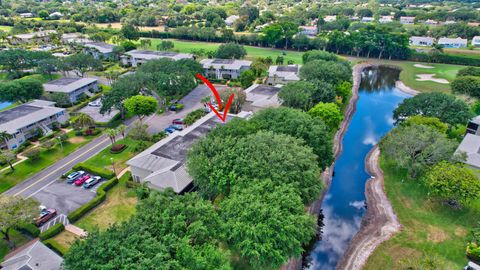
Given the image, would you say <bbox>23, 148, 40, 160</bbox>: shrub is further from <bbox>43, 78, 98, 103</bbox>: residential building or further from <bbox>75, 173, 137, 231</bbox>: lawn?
<bbox>43, 78, 98, 103</bbox>: residential building

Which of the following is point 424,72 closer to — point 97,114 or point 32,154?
point 97,114

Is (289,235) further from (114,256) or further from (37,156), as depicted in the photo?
(37,156)

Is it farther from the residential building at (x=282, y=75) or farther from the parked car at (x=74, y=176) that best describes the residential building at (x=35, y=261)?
the residential building at (x=282, y=75)

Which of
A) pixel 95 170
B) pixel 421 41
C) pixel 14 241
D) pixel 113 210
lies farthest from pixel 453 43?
pixel 14 241

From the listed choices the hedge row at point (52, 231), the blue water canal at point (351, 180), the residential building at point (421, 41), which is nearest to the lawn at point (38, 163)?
the hedge row at point (52, 231)

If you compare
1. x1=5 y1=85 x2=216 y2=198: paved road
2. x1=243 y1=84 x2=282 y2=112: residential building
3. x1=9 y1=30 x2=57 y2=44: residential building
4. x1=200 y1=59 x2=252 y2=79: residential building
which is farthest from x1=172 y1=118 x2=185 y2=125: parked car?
x1=9 y1=30 x2=57 y2=44: residential building

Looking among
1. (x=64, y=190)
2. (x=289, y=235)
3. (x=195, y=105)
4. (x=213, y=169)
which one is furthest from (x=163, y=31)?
(x=289, y=235)
